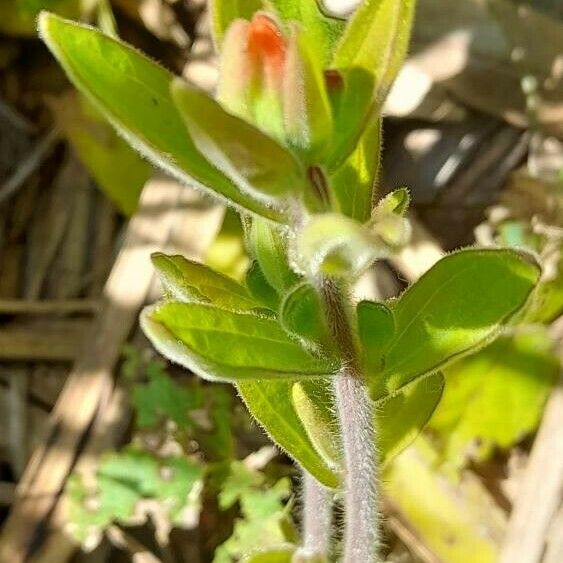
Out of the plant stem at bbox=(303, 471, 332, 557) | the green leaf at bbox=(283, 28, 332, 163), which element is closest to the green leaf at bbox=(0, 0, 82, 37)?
the plant stem at bbox=(303, 471, 332, 557)

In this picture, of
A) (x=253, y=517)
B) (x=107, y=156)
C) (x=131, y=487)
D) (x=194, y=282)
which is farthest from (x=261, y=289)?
(x=107, y=156)

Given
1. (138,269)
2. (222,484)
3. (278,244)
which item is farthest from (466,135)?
(278,244)

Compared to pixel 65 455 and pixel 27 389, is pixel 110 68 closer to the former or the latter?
pixel 65 455

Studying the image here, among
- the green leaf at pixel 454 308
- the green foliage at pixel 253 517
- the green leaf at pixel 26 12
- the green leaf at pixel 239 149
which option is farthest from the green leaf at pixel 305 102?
the green leaf at pixel 26 12

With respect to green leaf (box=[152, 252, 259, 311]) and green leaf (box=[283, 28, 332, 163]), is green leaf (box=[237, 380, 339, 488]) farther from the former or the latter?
green leaf (box=[283, 28, 332, 163])

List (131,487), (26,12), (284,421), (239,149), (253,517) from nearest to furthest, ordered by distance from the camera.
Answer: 1. (239,149)
2. (284,421)
3. (253,517)
4. (131,487)
5. (26,12)

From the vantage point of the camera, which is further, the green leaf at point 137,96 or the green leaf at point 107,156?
the green leaf at point 107,156

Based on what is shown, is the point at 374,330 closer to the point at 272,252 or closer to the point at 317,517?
the point at 272,252

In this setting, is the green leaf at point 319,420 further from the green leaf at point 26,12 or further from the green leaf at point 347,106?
the green leaf at point 26,12
